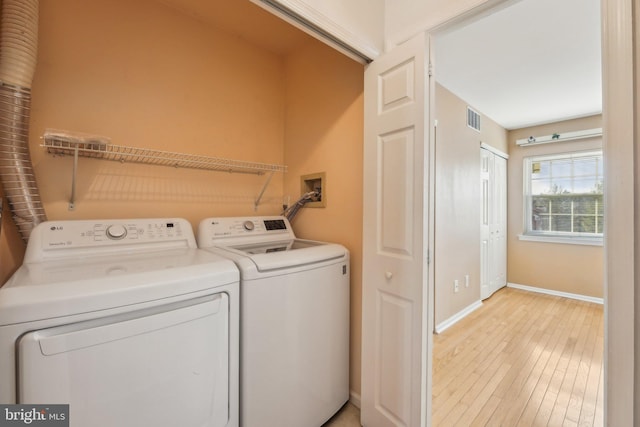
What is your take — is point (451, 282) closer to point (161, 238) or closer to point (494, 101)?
point (494, 101)

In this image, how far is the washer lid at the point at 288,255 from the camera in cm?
118

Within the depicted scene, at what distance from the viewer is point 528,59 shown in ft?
7.20

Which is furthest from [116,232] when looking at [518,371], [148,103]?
[518,371]

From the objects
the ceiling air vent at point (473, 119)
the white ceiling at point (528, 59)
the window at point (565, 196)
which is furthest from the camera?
the window at point (565, 196)

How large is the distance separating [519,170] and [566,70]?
79.1 inches

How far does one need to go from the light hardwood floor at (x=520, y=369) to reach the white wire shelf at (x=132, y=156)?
198cm

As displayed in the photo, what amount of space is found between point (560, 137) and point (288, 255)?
447 cm

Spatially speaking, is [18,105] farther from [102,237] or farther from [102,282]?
[102,282]

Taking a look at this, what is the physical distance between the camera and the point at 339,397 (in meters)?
1.51

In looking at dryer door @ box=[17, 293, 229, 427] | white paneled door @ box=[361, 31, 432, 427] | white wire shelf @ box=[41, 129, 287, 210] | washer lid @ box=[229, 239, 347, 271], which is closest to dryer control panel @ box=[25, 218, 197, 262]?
white wire shelf @ box=[41, 129, 287, 210]

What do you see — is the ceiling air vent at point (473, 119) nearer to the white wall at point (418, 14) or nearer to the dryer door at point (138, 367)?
the white wall at point (418, 14)

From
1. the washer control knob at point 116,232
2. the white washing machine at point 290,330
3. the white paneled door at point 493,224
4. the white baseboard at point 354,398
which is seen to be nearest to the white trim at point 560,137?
the white paneled door at point 493,224

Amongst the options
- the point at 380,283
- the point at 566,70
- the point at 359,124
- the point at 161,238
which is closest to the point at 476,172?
the point at 566,70

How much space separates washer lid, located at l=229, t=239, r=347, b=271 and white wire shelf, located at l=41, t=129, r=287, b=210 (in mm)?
495
